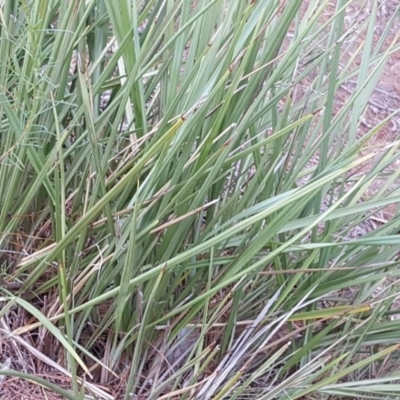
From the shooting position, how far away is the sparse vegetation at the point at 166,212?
2.14 ft

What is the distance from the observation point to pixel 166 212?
0.68 m

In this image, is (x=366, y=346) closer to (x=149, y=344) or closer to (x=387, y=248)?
(x=387, y=248)

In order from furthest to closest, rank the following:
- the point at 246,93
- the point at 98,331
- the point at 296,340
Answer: the point at 296,340 → the point at 98,331 → the point at 246,93

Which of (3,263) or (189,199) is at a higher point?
(189,199)

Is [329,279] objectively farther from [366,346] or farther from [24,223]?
[24,223]

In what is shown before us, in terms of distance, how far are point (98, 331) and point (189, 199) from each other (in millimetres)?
232

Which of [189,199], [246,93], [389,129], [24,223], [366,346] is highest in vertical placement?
[246,93]

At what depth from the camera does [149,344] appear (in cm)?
79

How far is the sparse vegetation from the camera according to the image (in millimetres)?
651

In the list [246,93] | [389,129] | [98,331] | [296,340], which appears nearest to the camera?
[246,93]

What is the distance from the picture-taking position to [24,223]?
32.5 inches

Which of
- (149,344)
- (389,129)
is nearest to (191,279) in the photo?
(149,344)

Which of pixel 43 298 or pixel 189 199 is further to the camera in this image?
pixel 43 298

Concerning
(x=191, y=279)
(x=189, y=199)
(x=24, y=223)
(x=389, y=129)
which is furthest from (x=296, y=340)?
(x=389, y=129)
